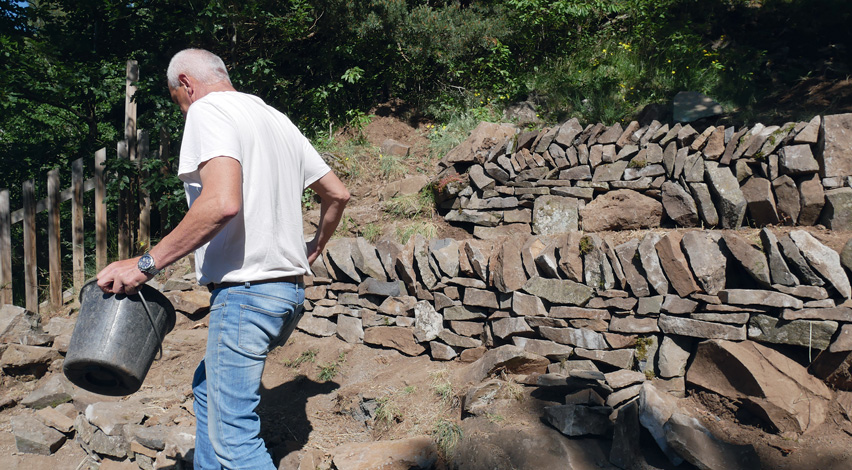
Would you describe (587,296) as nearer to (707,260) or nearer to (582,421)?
(707,260)

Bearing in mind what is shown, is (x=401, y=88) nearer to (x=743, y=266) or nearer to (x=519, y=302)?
(x=519, y=302)

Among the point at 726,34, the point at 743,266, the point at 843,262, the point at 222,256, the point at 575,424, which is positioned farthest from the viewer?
the point at 726,34

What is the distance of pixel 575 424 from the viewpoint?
9.48ft

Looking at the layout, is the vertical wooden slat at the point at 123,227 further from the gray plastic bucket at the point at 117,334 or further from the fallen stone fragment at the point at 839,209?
the fallen stone fragment at the point at 839,209

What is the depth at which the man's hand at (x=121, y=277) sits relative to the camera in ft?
7.09

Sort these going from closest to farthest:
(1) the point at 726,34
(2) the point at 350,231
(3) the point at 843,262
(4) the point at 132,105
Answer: (3) the point at 843,262 → (2) the point at 350,231 → (4) the point at 132,105 → (1) the point at 726,34

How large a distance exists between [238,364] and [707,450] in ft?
6.90

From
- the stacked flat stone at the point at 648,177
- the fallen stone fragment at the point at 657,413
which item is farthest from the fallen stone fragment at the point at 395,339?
the fallen stone fragment at the point at 657,413

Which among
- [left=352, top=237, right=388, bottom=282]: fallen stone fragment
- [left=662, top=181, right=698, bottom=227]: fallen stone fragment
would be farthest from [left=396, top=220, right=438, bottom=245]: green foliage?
[left=662, top=181, right=698, bottom=227]: fallen stone fragment

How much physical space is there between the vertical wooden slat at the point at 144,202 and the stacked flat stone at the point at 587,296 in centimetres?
238

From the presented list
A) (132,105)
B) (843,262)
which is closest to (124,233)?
(132,105)

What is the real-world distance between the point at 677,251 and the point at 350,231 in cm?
271

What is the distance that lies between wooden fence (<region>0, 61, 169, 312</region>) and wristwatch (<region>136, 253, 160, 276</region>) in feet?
13.1

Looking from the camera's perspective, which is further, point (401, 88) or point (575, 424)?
point (401, 88)
